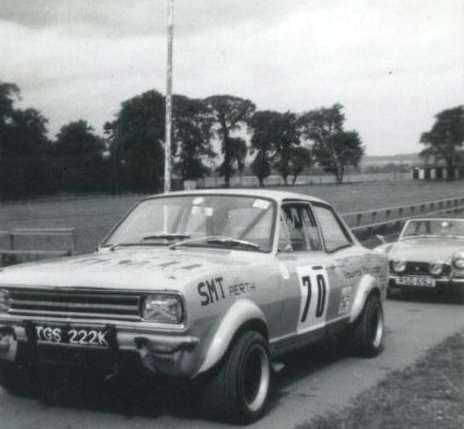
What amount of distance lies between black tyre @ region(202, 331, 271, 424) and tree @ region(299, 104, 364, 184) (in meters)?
106

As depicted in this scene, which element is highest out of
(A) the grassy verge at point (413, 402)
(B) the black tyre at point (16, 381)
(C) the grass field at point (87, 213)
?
(B) the black tyre at point (16, 381)

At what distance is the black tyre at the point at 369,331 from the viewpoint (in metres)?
7.21

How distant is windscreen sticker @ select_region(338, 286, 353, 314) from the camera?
6.79m

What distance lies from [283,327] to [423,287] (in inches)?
256

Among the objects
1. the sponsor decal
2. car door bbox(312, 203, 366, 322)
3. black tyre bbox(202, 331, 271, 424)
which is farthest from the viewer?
car door bbox(312, 203, 366, 322)

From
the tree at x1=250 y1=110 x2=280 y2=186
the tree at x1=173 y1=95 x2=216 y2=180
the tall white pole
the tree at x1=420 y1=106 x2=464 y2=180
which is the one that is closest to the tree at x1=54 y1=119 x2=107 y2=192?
the tree at x1=173 y1=95 x2=216 y2=180

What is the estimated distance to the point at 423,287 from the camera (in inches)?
459

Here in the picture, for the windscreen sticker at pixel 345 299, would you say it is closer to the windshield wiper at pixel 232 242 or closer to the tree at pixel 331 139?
the windshield wiper at pixel 232 242

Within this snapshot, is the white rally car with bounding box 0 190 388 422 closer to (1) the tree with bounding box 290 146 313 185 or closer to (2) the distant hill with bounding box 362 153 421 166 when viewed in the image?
(1) the tree with bounding box 290 146 313 185

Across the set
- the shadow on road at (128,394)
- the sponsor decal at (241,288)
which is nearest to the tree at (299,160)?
the shadow on road at (128,394)

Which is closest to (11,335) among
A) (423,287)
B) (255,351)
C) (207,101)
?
(255,351)

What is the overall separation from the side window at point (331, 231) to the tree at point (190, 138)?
233 ft

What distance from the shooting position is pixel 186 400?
5.52m

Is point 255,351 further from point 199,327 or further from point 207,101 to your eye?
point 207,101
